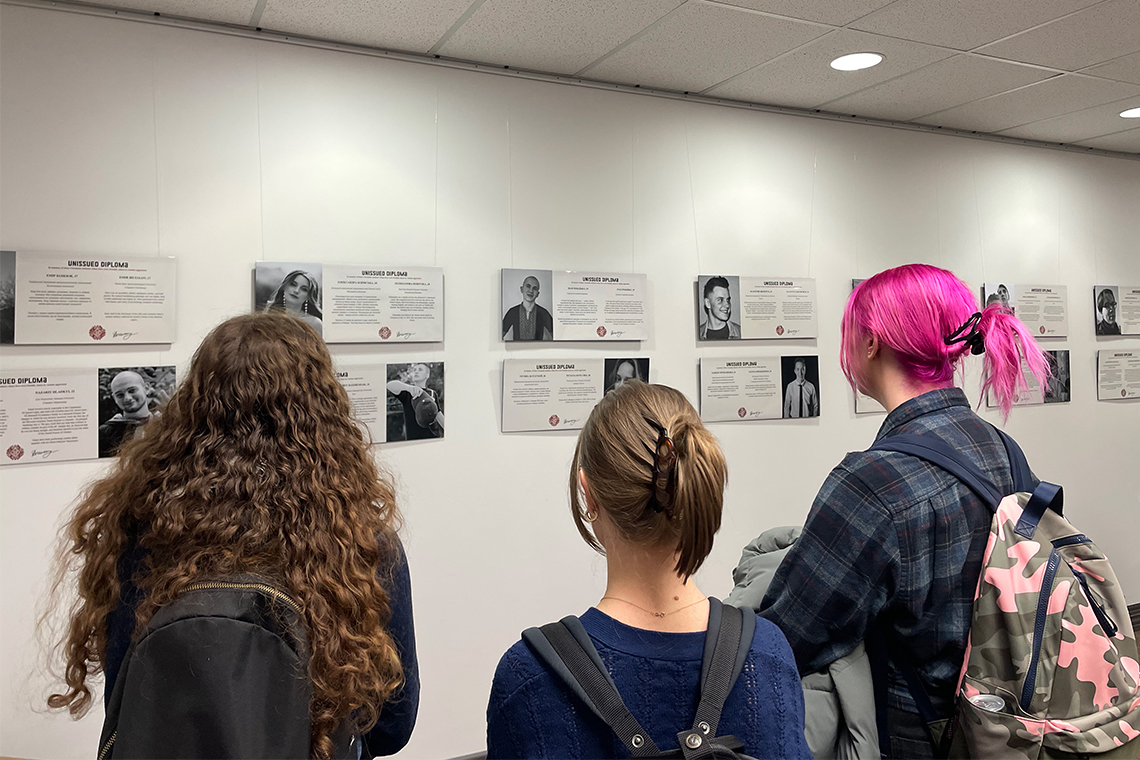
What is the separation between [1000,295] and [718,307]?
5.99 feet

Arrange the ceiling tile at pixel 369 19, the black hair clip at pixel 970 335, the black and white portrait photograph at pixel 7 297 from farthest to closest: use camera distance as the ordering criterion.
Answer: the ceiling tile at pixel 369 19
the black and white portrait photograph at pixel 7 297
the black hair clip at pixel 970 335

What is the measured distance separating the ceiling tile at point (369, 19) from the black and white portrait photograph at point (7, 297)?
3.49ft

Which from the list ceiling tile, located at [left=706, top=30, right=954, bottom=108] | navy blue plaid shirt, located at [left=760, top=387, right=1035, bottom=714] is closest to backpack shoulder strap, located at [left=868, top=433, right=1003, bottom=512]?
navy blue plaid shirt, located at [left=760, top=387, right=1035, bottom=714]

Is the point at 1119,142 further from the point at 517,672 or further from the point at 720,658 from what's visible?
the point at 517,672

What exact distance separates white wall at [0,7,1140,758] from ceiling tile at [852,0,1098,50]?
2.89 ft

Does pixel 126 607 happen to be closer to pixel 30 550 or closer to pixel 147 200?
pixel 30 550

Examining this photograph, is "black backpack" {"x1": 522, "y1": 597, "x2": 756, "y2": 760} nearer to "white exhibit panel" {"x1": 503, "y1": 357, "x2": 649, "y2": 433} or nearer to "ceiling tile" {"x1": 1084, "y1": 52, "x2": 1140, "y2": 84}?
"white exhibit panel" {"x1": 503, "y1": 357, "x2": 649, "y2": 433}

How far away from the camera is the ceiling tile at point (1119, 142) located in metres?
4.28

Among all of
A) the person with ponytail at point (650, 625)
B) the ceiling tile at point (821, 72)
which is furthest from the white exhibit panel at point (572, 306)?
the person with ponytail at point (650, 625)

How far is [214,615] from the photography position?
96 cm

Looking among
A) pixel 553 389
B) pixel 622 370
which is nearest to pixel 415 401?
pixel 553 389

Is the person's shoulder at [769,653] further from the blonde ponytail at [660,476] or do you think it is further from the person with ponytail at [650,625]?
the blonde ponytail at [660,476]

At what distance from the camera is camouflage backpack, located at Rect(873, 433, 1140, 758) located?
4.12ft

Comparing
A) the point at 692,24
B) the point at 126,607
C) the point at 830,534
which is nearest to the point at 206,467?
the point at 126,607
